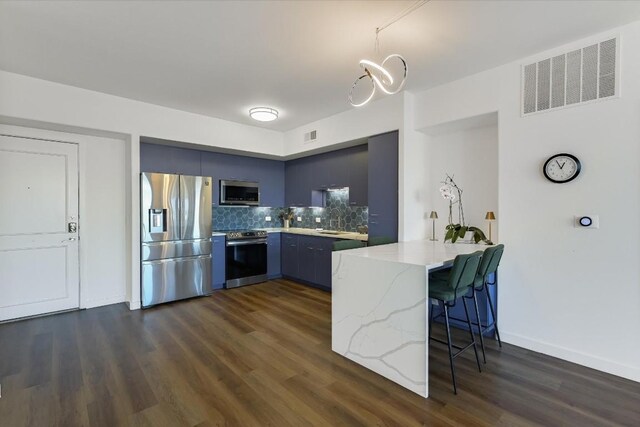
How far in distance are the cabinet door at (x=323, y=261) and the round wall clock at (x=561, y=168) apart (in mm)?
2808

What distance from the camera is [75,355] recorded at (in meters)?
2.77

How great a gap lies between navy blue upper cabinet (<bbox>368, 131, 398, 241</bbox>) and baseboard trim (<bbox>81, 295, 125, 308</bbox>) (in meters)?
3.65

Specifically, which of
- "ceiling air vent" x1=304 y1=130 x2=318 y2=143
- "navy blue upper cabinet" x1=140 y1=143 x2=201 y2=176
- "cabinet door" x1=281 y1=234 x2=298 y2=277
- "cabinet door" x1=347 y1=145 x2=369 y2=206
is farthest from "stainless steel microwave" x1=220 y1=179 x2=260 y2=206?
"cabinet door" x1=347 y1=145 x2=369 y2=206

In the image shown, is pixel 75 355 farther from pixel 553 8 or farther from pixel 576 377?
pixel 553 8

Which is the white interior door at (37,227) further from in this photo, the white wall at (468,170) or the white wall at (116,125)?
the white wall at (468,170)

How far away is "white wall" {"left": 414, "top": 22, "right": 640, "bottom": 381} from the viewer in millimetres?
2396

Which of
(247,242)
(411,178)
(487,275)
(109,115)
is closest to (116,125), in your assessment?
(109,115)

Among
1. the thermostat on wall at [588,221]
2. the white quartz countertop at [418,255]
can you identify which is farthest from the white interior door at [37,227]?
the thermostat on wall at [588,221]

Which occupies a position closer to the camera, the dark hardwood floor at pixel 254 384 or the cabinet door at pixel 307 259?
the dark hardwood floor at pixel 254 384

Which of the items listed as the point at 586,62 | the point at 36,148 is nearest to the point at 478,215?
the point at 586,62

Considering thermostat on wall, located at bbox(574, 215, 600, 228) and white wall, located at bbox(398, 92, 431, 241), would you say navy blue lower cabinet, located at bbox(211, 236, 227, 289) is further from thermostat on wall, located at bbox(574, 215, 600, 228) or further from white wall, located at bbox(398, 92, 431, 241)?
thermostat on wall, located at bbox(574, 215, 600, 228)

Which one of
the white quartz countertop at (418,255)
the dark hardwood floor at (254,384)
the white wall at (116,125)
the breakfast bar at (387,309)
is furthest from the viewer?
the white wall at (116,125)

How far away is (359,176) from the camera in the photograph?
464 cm

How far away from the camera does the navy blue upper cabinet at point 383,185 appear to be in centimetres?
388
